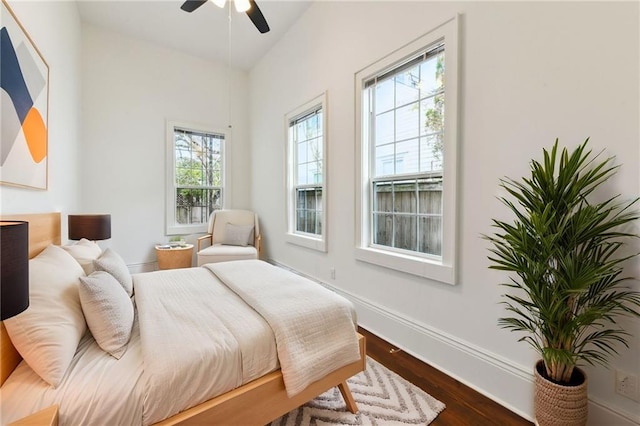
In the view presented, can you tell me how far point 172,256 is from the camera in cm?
389

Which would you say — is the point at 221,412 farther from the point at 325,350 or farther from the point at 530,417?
the point at 530,417

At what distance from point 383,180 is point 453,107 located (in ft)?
2.81

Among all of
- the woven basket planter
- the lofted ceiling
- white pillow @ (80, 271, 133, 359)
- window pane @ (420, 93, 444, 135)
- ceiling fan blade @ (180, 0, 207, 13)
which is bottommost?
the woven basket planter

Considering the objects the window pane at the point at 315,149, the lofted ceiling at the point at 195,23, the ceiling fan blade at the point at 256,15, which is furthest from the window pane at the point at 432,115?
the lofted ceiling at the point at 195,23

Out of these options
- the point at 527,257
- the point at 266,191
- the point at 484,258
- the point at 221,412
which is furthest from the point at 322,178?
the point at 221,412

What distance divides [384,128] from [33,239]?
2.68 metres

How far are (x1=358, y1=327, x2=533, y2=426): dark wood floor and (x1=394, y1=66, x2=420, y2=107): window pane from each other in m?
2.07

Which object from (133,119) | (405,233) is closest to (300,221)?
(405,233)

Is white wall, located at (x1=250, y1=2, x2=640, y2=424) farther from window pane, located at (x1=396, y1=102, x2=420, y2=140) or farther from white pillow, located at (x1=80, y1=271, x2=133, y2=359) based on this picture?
white pillow, located at (x1=80, y1=271, x2=133, y2=359)

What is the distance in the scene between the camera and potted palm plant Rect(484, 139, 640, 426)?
1.17m

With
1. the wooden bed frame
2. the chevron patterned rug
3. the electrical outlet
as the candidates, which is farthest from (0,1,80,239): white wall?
the electrical outlet

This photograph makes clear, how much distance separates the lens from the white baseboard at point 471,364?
4.42ft

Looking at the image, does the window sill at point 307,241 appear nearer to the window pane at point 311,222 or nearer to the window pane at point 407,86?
the window pane at point 311,222

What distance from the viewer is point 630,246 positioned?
1.24 m
